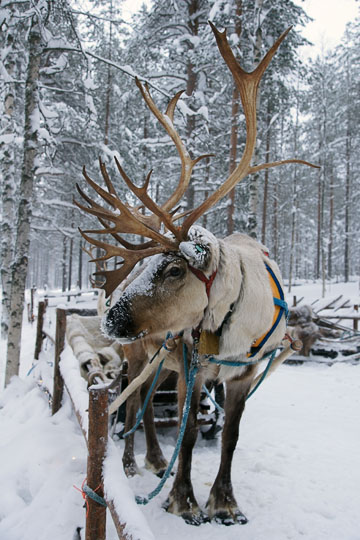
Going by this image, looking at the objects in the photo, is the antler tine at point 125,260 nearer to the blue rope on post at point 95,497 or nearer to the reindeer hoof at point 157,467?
the blue rope on post at point 95,497

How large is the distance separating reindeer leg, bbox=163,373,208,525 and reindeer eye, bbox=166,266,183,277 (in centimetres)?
89

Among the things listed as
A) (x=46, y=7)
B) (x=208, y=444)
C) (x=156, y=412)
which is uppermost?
(x=46, y=7)

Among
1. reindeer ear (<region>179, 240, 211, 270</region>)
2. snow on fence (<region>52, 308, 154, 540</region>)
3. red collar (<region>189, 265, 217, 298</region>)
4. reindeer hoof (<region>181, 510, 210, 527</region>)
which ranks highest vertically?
reindeer ear (<region>179, 240, 211, 270</region>)

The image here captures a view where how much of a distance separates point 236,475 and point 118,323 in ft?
7.08

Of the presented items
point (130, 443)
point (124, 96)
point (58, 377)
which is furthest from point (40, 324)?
point (124, 96)

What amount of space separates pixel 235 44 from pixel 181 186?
313 inches

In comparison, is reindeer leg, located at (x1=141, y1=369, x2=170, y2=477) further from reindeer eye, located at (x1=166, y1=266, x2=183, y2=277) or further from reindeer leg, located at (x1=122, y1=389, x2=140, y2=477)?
reindeer eye, located at (x1=166, y1=266, x2=183, y2=277)

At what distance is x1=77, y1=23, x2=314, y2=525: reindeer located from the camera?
220 centimetres

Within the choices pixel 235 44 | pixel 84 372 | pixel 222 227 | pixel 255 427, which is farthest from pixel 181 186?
pixel 222 227

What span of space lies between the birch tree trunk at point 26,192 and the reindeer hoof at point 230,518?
180 inches

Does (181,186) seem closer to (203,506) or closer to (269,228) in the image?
(203,506)

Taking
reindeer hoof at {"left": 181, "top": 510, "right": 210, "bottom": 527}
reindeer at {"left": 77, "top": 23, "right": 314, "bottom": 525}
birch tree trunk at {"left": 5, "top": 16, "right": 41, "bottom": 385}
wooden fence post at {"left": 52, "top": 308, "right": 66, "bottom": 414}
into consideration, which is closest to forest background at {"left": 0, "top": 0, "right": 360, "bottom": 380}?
birch tree trunk at {"left": 5, "top": 16, "right": 41, "bottom": 385}

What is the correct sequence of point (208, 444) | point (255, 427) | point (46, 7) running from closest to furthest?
point (208, 444)
point (255, 427)
point (46, 7)

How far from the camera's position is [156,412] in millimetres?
4273
